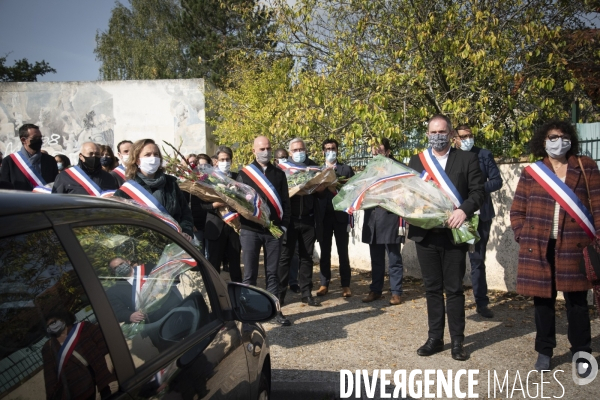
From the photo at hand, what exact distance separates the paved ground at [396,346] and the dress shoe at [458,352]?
0.20 feet

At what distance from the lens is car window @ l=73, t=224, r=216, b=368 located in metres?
2.01

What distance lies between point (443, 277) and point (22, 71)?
153ft

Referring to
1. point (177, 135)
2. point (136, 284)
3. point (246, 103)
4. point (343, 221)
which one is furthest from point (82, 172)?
point (177, 135)

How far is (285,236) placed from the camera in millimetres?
7598

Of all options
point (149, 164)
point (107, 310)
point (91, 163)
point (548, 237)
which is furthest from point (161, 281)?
point (91, 163)

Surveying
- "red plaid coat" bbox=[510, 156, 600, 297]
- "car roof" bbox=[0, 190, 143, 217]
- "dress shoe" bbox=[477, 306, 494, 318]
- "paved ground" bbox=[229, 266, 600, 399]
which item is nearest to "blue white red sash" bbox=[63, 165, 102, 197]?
"paved ground" bbox=[229, 266, 600, 399]

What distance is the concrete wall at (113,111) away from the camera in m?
24.6

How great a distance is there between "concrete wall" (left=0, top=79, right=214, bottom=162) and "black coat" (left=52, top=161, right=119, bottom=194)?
1787cm

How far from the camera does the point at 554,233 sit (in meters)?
5.14

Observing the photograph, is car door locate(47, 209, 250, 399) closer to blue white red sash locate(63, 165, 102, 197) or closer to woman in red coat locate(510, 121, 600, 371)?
woman in red coat locate(510, 121, 600, 371)

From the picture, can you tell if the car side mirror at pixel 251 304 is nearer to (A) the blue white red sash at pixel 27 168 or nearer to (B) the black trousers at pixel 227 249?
(B) the black trousers at pixel 227 249

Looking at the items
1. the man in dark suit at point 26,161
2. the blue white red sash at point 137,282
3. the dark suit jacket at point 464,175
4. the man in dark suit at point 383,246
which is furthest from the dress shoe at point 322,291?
the blue white red sash at point 137,282

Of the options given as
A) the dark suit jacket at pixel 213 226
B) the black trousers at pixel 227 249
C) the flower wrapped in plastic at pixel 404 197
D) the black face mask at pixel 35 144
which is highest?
the black face mask at pixel 35 144

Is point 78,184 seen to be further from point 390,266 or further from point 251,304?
point 390,266
